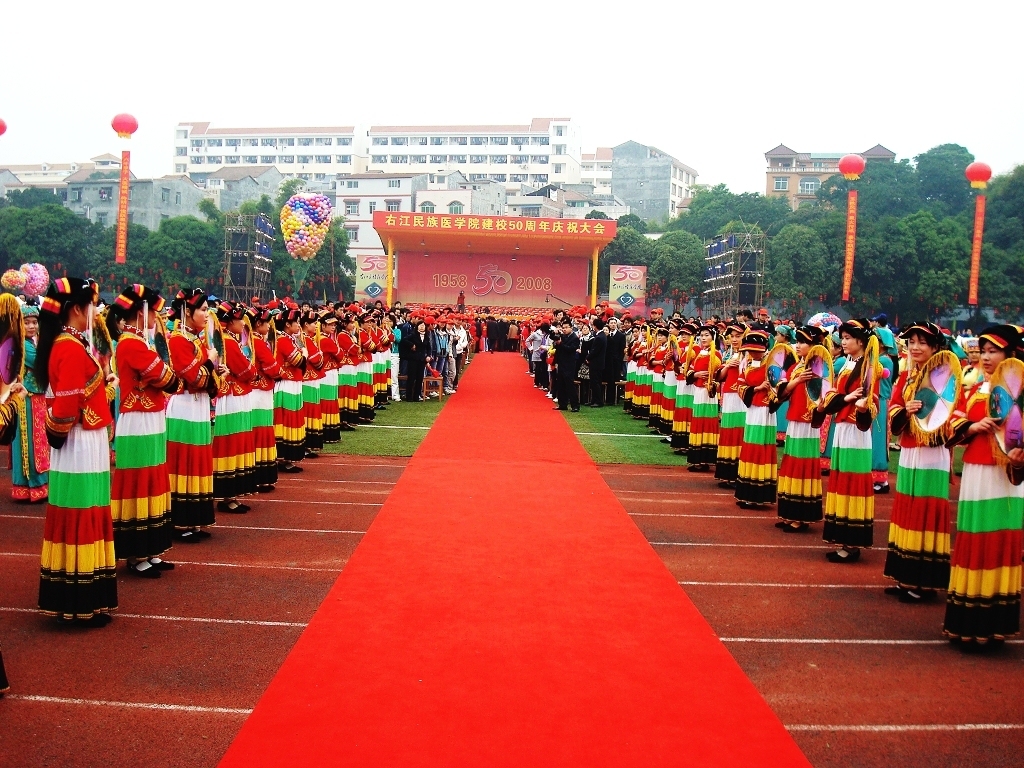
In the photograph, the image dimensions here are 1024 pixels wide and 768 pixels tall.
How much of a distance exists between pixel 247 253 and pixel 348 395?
1653 centimetres

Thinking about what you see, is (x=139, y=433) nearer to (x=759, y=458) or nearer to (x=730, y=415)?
(x=759, y=458)

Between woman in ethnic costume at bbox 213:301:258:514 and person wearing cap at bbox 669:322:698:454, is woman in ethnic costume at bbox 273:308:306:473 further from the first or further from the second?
person wearing cap at bbox 669:322:698:454

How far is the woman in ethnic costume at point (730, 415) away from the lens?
9578mm

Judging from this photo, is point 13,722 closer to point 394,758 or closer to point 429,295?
point 394,758

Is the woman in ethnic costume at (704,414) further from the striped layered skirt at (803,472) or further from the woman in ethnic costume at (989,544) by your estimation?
the woman in ethnic costume at (989,544)

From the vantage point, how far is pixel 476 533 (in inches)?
286

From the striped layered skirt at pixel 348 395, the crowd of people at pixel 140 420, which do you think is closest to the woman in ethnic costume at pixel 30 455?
the crowd of people at pixel 140 420

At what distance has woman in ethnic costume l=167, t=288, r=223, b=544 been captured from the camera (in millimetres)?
6766

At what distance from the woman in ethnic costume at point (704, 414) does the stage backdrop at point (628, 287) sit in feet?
103

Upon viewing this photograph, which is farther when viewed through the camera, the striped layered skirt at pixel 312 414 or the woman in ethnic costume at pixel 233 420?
the striped layered skirt at pixel 312 414

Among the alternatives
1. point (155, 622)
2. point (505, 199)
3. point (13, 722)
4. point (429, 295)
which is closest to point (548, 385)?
point (155, 622)

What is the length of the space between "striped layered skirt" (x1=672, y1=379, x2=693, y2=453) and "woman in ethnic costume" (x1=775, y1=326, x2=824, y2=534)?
4.35m

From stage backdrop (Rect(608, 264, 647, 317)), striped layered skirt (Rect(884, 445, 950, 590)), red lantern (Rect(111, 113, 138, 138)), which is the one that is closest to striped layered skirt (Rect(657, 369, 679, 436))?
striped layered skirt (Rect(884, 445, 950, 590))

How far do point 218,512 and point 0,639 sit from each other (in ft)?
10.8
